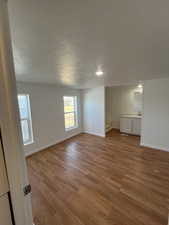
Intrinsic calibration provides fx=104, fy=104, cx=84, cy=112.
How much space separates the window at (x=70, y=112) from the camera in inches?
181

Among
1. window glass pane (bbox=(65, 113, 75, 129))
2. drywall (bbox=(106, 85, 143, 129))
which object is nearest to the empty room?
window glass pane (bbox=(65, 113, 75, 129))

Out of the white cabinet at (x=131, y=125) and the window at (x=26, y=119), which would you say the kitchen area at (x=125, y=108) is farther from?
the window at (x=26, y=119)

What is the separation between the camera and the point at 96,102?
467 centimetres

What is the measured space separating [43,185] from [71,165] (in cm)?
79

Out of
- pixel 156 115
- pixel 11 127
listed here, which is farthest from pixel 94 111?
pixel 11 127

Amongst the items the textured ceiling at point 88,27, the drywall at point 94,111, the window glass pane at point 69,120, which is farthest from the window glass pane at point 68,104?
the textured ceiling at point 88,27

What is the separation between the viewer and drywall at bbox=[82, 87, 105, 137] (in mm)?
4488

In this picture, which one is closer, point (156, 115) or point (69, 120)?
point (156, 115)

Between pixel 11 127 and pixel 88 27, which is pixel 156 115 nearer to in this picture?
pixel 88 27

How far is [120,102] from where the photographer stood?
5.59 metres

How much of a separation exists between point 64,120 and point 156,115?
10.9 feet

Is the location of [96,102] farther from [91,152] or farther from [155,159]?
[155,159]

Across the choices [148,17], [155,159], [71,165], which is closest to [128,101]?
[155,159]

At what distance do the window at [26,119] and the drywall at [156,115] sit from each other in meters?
3.74
